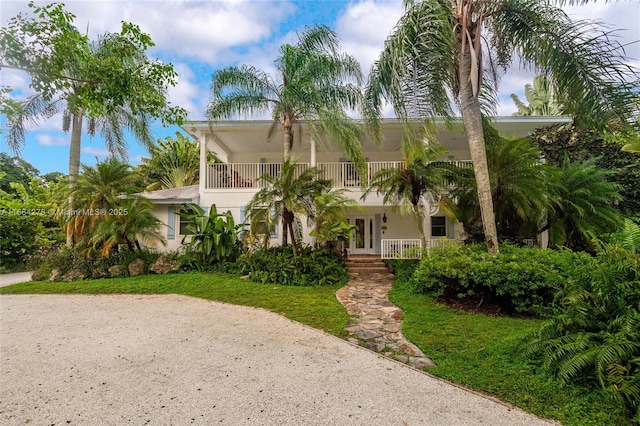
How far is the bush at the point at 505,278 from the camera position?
568cm

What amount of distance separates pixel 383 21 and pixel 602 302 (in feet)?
25.4

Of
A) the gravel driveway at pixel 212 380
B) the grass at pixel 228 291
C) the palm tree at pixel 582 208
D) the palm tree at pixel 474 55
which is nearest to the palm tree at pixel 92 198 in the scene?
the grass at pixel 228 291

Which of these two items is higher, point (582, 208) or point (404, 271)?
point (582, 208)

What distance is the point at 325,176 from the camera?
13109 millimetres

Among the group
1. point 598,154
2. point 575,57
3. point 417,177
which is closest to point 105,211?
point 417,177

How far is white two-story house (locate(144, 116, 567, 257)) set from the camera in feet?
38.2

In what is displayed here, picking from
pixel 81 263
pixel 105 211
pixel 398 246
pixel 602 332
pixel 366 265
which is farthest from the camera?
pixel 398 246

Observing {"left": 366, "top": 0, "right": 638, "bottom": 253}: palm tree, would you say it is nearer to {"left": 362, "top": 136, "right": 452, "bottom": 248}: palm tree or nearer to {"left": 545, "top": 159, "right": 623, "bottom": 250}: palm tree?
{"left": 362, "top": 136, "right": 452, "bottom": 248}: palm tree

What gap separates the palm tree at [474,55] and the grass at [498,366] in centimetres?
228

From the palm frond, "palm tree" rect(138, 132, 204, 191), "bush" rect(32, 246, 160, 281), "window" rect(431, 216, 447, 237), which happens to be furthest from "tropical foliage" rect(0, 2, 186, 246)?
"palm tree" rect(138, 132, 204, 191)

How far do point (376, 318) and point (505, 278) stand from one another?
2.68m

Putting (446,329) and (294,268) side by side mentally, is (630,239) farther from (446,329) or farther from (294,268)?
(294,268)

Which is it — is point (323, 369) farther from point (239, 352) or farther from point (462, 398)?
point (462, 398)

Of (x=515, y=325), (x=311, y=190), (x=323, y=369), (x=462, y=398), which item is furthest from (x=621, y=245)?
(x=311, y=190)
